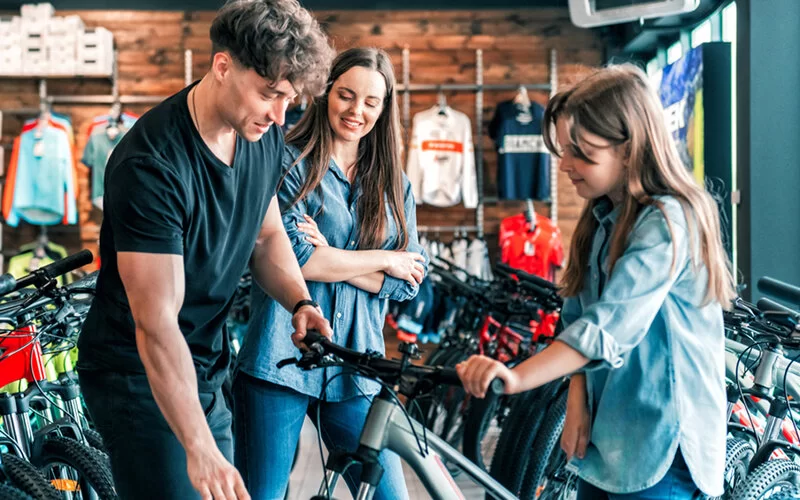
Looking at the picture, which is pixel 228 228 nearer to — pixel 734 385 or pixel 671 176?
pixel 671 176

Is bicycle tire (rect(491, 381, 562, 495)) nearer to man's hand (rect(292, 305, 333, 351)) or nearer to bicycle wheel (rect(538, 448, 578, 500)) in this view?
bicycle wheel (rect(538, 448, 578, 500))

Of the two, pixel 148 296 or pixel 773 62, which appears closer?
pixel 148 296

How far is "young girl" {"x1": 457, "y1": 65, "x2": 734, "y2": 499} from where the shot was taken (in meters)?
1.51

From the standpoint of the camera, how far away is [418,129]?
7.19 metres

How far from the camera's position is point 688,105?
5.67m

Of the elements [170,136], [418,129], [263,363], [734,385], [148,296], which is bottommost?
[734,385]

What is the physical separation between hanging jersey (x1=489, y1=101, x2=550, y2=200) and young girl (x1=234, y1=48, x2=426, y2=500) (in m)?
4.96

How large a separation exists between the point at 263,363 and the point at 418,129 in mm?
Answer: 5377

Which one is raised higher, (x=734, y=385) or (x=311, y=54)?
(x=311, y=54)

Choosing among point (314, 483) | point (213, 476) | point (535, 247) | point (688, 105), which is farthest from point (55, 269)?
point (535, 247)

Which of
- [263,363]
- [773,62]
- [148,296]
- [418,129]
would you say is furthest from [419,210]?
[148,296]

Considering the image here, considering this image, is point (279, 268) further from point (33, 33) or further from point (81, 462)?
point (33, 33)

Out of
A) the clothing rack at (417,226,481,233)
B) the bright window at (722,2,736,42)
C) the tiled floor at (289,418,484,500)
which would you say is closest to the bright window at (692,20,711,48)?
the bright window at (722,2,736,42)

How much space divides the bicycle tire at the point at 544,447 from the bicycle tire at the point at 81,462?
150 centimetres
